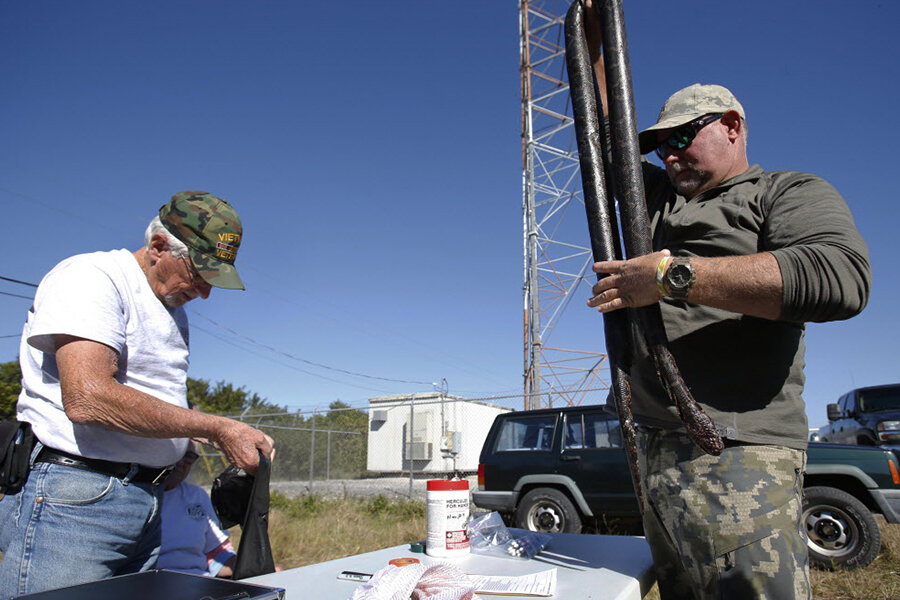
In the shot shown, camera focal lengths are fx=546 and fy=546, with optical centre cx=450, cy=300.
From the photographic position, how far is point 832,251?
1.17m

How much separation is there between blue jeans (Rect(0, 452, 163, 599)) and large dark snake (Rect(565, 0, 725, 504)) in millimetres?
1587

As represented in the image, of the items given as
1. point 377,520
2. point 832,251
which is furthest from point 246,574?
point 377,520

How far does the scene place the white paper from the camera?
4.27 feet

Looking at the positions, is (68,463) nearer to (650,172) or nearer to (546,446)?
(650,172)

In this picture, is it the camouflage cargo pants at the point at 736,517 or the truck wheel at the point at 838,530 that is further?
the truck wheel at the point at 838,530

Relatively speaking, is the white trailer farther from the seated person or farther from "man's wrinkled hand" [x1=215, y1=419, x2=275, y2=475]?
"man's wrinkled hand" [x1=215, y1=419, x2=275, y2=475]

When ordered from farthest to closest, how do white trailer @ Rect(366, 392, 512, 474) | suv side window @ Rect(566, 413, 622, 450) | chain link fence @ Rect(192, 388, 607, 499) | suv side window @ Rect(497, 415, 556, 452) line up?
1. white trailer @ Rect(366, 392, 512, 474)
2. chain link fence @ Rect(192, 388, 607, 499)
3. suv side window @ Rect(497, 415, 556, 452)
4. suv side window @ Rect(566, 413, 622, 450)

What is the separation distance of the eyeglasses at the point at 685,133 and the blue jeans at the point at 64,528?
→ 6.66ft

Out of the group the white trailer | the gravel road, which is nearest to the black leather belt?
the gravel road

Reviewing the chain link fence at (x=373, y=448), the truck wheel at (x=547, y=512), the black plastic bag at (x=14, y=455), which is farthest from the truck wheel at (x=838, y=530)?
the chain link fence at (x=373, y=448)

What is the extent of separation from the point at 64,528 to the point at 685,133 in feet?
7.13

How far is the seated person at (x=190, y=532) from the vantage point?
7.75ft

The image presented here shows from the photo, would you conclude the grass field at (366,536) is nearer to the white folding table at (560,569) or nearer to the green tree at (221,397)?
the white folding table at (560,569)

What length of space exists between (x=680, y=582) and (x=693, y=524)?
313mm
